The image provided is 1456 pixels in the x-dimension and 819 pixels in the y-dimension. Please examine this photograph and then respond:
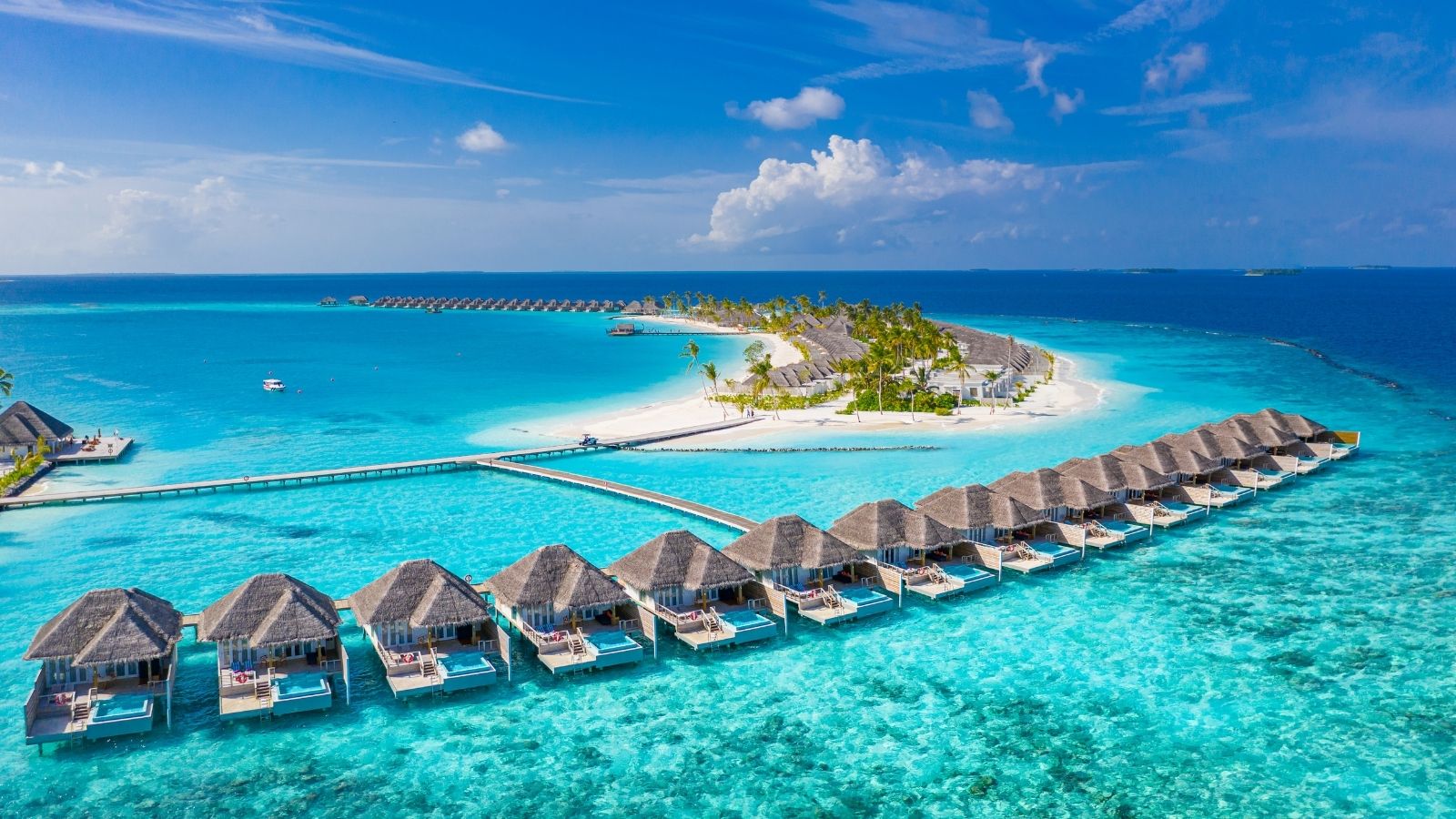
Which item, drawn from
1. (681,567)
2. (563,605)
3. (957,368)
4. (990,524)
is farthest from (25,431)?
(957,368)

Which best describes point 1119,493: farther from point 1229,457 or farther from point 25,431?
point 25,431

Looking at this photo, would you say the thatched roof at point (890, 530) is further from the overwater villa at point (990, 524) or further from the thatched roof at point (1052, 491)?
the thatched roof at point (1052, 491)

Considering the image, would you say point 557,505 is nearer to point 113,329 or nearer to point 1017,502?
point 1017,502

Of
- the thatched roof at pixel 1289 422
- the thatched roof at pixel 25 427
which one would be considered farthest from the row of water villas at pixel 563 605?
the thatched roof at pixel 25 427

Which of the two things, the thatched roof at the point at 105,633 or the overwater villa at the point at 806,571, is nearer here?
the thatched roof at the point at 105,633

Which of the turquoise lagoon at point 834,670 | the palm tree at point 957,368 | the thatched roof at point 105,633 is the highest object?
the palm tree at point 957,368

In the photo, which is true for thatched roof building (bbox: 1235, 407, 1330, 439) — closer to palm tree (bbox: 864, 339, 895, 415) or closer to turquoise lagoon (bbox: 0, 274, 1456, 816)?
turquoise lagoon (bbox: 0, 274, 1456, 816)

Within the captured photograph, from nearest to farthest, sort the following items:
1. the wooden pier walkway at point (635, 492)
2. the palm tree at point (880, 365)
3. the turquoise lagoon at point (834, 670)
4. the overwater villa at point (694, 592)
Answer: the turquoise lagoon at point (834, 670), the overwater villa at point (694, 592), the wooden pier walkway at point (635, 492), the palm tree at point (880, 365)

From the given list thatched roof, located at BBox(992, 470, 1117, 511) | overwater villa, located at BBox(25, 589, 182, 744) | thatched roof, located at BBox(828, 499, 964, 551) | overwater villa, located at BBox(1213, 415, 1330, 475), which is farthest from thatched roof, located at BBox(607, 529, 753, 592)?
overwater villa, located at BBox(1213, 415, 1330, 475)

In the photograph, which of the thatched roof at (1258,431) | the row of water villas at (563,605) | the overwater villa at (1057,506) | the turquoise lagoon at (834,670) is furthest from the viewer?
the thatched roof at (1258,431)
